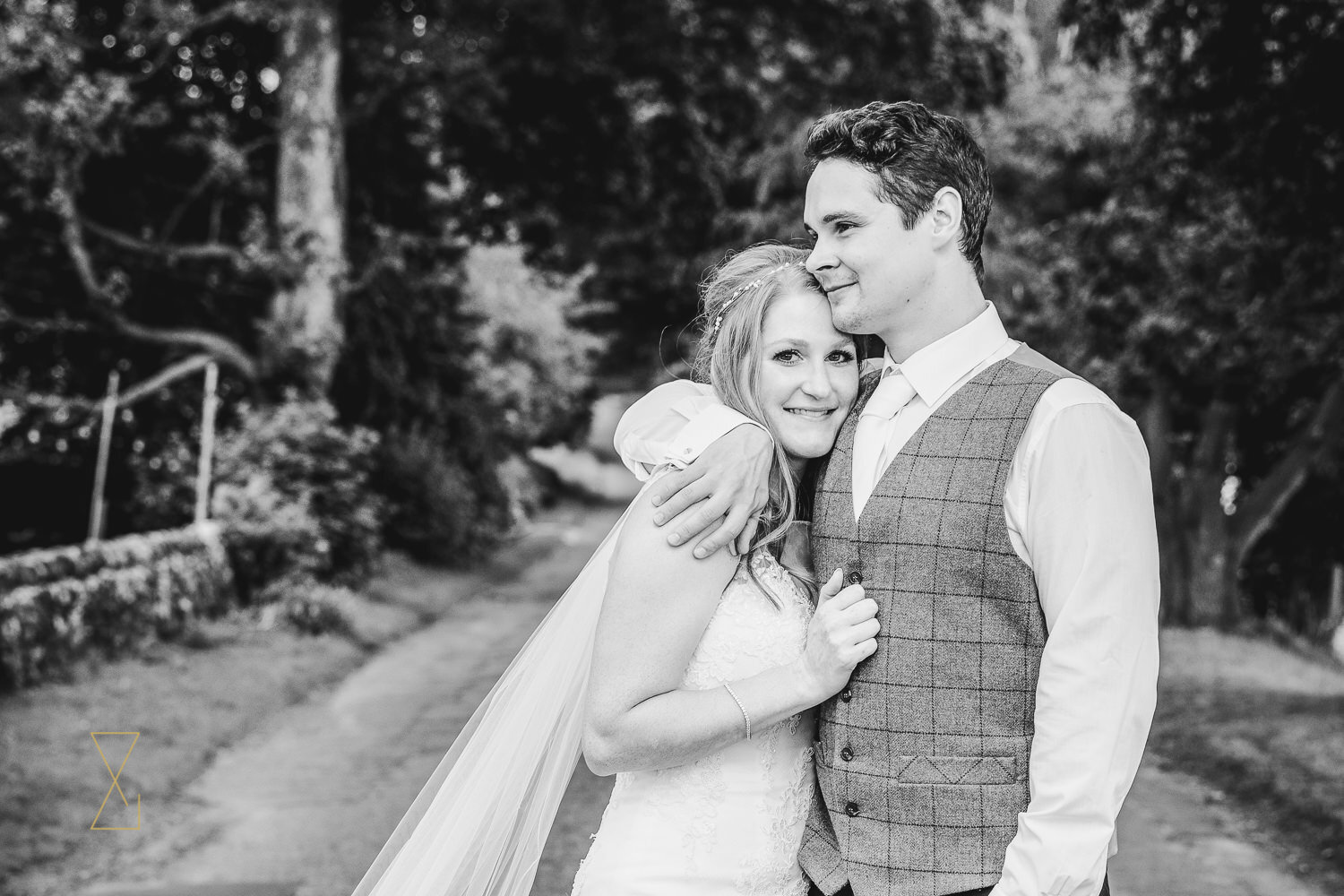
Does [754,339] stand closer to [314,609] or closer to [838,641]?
[838,641]

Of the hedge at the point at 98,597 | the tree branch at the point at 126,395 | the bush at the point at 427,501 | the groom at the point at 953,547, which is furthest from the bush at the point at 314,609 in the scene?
the groom at the point at 953,547

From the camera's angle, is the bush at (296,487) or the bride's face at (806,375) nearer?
the bride's face at (806,375)

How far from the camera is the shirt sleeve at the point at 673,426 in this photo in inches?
96.7

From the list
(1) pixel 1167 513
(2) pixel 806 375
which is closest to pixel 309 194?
(1) pixel 1167 513

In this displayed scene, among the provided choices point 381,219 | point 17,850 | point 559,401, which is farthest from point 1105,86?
point 17,850

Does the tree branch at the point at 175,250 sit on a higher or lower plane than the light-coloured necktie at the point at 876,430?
higher

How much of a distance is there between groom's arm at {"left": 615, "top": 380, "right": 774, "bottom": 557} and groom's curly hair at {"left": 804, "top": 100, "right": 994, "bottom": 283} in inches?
20.4

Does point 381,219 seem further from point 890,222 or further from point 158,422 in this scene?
point 890,222

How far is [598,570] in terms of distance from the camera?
271cm

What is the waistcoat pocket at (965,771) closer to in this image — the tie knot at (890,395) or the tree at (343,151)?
the tie knot at (890,395)

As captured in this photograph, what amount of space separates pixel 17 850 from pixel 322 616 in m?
5.76

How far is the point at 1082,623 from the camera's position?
1.97 m

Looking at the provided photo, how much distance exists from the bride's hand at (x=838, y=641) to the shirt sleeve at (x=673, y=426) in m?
0.41

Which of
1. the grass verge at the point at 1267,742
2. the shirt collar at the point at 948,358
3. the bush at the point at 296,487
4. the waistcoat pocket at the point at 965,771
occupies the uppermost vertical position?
the shirt collar at the point at 948,358
